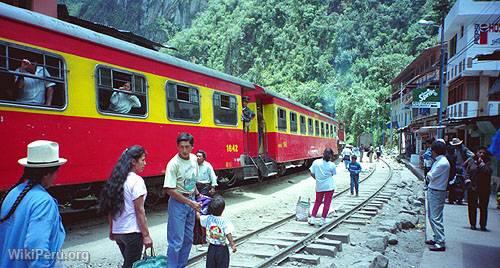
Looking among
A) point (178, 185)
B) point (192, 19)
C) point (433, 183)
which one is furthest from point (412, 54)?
point (178, 185)

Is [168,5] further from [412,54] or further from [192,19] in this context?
[412,54]

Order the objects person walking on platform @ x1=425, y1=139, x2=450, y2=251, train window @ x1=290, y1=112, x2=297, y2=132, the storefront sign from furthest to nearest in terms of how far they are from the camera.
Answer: the storefront sign → train window @ x1=290, y1=112, x2=297, y2=132 → person walking on platform @ x1=425, y1=139, x2=450, y2=251

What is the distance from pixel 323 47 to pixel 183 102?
4417cm

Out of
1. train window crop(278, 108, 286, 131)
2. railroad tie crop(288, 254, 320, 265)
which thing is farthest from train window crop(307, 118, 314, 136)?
railroad tie crop(288, 254, 320, 265)

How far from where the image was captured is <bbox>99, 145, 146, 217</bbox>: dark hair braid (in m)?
3.37

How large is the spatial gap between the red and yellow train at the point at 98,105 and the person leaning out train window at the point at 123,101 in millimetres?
77

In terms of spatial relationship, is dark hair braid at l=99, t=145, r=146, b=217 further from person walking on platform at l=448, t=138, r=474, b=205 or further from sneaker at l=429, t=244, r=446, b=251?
person walking on platform at l=448, t=138, r=474, b=205

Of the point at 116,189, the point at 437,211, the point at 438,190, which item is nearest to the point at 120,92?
the point at 116,189

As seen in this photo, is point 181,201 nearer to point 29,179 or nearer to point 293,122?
point 29,179

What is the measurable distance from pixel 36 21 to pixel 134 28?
65133mm

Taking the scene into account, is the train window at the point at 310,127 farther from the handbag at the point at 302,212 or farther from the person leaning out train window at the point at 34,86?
the person leaning out train window at the point at 34,86

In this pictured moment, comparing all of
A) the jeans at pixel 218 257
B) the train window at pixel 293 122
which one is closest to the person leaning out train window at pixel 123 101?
the jeans at pixel 218 257

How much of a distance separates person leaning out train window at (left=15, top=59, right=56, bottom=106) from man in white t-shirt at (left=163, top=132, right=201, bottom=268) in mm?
2820

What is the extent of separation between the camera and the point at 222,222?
12.6 feet
